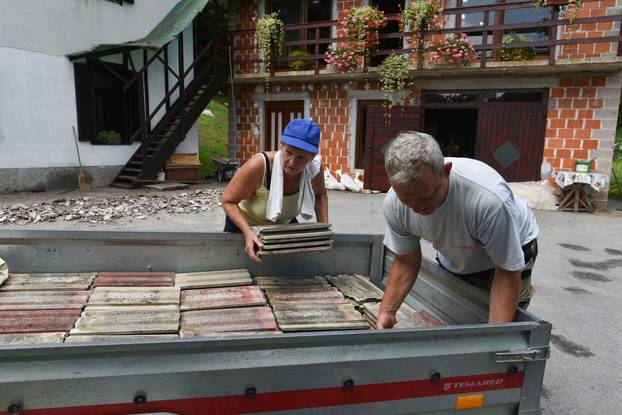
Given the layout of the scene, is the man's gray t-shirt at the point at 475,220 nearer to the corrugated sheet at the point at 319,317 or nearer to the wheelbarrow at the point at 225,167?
the corrugated sheet at the point at 319,317

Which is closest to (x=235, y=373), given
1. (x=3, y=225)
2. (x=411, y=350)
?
(x=411, y=350)

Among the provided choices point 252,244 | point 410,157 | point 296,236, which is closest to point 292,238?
point 296,236

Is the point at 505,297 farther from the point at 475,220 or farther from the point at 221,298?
the point at 221,298

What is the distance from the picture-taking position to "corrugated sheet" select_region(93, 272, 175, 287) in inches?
118

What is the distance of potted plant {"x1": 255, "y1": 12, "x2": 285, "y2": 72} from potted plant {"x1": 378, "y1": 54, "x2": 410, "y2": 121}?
3.45 m

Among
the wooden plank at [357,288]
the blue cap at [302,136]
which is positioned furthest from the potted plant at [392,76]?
the blue cap at [302,136]

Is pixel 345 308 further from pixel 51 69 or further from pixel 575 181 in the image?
pixel 51 69

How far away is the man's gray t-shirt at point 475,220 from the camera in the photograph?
1.90 m

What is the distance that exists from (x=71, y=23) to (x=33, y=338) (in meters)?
11.5

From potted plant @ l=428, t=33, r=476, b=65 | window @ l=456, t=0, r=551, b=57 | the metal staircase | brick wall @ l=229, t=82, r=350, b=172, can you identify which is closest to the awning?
the metal staircase

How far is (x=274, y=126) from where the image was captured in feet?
48.8

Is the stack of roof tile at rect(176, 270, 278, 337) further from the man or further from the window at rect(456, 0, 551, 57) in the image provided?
the window at rect(456, 0, 551, 57)

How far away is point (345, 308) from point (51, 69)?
37.0 ft

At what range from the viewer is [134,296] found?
283 cm
